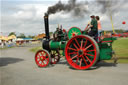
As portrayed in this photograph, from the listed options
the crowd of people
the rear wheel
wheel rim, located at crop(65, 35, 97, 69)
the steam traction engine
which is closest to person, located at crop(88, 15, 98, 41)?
the crowd of people

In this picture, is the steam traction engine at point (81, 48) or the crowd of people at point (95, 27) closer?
the steam traction engine at point (81, 48)

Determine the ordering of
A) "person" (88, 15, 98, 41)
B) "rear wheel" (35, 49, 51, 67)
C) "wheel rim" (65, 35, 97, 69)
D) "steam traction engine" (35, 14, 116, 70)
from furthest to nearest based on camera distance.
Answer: "rear wheel" (35, 49, 51, 67), "person" (88, 15, 98, 41), "wheel rim" (65, 35, 97, 69), "steam traction engine" (35, 14, 116, 70)

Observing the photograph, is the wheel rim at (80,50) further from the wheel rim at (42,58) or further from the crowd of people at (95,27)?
the wheel rim at (42,58)

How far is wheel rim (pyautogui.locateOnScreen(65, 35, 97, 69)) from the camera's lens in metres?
5.81

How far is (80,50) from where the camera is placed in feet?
19.4

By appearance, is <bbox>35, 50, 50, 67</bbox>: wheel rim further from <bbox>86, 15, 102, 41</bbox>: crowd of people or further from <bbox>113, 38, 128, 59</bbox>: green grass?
<bbox>113, 38, 128, 59</bbox>: green grass

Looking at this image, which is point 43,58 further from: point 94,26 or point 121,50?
point 121,50

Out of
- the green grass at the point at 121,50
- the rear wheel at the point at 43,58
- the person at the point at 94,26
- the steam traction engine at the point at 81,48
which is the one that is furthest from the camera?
the green grass at the point at 121,50

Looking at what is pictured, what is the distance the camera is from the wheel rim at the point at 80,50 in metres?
5.81

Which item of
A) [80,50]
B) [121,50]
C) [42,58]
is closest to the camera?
[80,50]

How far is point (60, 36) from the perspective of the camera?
23.5 ft

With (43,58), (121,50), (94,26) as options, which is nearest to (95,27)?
(94,26)

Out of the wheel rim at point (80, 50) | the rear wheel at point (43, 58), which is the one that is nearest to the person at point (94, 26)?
the wheel rim at point (80, 50)

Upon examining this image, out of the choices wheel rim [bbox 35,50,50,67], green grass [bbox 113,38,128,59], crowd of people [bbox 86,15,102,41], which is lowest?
green grass [bbox 113,38,128,59]
